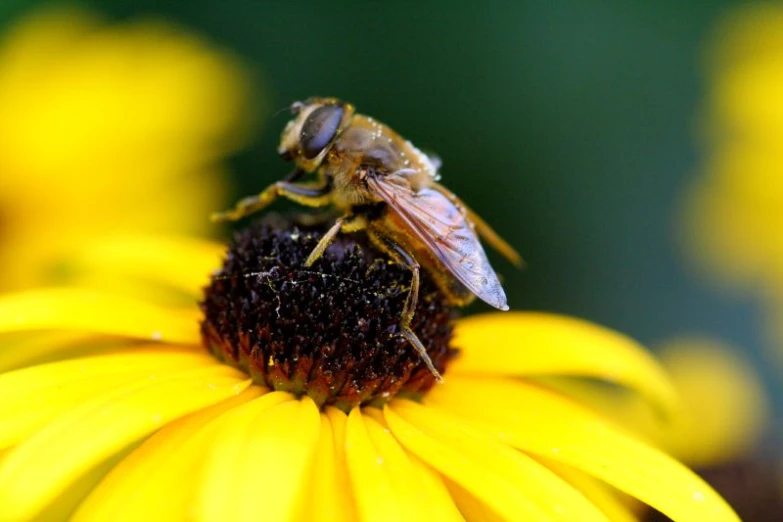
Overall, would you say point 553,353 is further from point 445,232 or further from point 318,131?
point 318,131

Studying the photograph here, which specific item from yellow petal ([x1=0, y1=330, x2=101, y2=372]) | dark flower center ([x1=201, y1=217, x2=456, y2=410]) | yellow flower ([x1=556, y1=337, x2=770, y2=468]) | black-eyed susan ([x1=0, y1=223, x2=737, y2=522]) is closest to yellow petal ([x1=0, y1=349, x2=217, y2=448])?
black-eyed susan ([x1=0, y1=223, x2=737, y2=522])

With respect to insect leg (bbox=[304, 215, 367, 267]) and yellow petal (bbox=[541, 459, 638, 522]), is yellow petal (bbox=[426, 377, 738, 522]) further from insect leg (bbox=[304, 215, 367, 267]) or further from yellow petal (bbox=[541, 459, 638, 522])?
insect leg (bbox=[304, 215, 367, 267])

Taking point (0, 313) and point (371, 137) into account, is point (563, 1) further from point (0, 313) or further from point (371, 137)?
point (0, 313)

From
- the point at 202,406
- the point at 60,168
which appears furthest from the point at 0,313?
the point at 60,168

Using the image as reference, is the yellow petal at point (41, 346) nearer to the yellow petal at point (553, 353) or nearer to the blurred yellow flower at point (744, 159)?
the yellow petal at point (553, 353)

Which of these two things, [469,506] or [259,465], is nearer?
[259,465]

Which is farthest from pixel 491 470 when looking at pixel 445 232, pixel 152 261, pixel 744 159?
pixel 744 159
